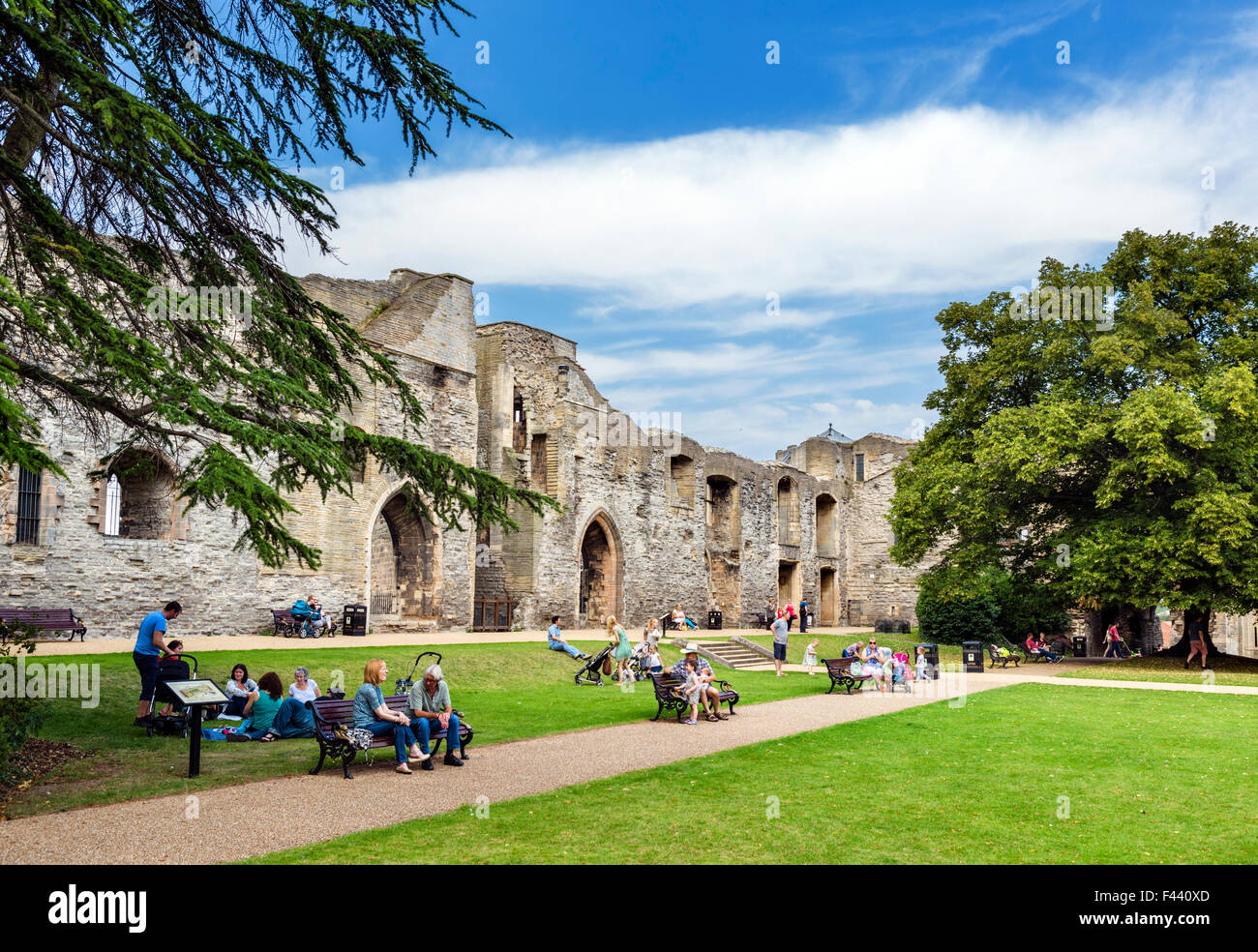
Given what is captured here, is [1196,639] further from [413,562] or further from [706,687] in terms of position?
[413,562]

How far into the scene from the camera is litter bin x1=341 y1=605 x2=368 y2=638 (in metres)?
21.4

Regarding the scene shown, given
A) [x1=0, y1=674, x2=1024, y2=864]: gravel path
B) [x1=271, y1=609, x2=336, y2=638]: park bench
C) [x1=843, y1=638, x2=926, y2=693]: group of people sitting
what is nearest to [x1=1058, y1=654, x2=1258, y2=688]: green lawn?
[x1=843, y1=638, x2=926, y2=693]: group of people sitting

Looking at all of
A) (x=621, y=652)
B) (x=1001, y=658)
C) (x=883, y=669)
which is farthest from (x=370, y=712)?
(x=1001, y=658)

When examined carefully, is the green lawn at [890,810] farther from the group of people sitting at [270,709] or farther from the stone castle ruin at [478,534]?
the stone castle ruin at [478,534]

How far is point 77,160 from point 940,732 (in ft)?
35.7

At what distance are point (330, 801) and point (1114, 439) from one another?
20515 mm

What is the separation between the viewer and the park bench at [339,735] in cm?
843

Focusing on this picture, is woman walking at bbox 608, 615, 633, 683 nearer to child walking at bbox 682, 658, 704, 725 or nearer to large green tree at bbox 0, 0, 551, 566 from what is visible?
child walking at bbox 682, 658, 704, 725

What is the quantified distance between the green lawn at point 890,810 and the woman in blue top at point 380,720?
1920mm

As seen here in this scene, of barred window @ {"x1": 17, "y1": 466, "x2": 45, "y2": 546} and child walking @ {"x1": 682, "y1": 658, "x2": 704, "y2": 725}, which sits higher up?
barred window @ {"x1": 17, "y1": 466, "x2": 45, "y2": 546}

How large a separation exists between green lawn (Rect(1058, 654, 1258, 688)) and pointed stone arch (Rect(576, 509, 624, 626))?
46.3 ft
